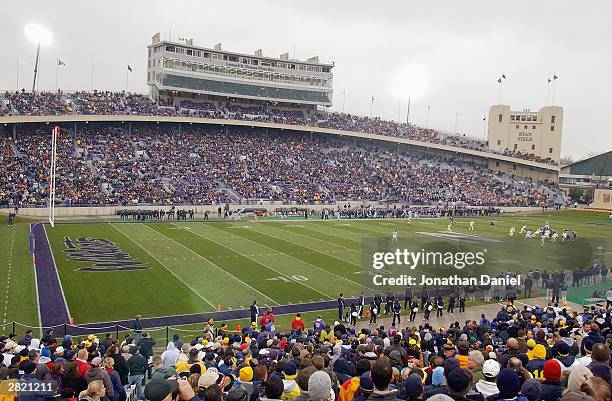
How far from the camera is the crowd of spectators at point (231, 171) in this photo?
49125 millimetres

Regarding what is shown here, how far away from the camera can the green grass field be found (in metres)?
20.6

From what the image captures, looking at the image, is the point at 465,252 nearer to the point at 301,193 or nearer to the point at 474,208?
the point at 301,193

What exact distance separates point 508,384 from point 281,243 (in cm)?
2942

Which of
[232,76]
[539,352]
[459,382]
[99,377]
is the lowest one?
[99,377]

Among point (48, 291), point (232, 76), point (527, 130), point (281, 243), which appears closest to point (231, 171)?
point (232, 76)

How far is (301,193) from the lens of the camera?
5847 centimetres

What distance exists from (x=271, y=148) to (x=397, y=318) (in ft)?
163

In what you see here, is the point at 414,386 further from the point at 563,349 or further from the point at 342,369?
the point at 563,349

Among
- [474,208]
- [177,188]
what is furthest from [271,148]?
[474,208]

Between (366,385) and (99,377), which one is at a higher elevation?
(366,385)

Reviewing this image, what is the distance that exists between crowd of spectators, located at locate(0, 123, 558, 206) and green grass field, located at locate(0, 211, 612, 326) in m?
9.20

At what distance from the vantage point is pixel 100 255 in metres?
28.8

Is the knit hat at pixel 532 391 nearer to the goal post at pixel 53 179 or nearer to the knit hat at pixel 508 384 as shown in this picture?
the knit hat at pixel 508 384

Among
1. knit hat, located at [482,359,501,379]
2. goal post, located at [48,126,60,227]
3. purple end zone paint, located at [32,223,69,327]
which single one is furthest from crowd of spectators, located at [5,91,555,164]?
knit hat, located at [482,359,501,379]
